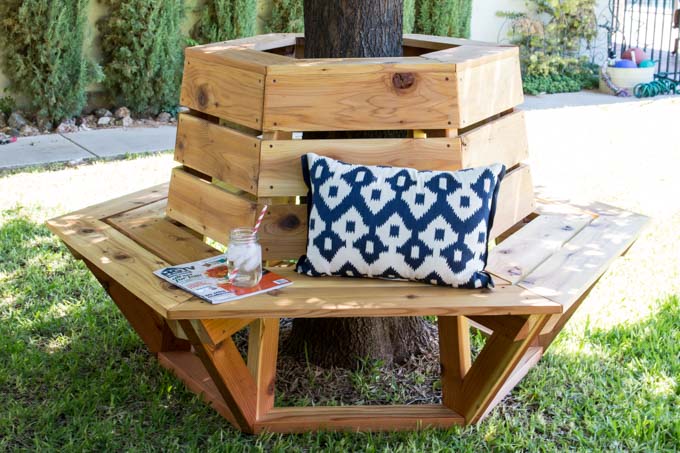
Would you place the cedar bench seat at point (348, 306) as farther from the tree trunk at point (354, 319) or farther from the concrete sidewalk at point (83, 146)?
the concrete sidewalk at point (83, 146)

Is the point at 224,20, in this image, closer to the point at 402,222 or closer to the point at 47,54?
the point at 47,54

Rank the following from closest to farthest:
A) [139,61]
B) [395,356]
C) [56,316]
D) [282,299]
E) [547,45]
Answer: [282,299], [395,356], [56,316], [139,61], [547,45]

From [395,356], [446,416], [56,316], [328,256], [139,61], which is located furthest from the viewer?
[139,61]

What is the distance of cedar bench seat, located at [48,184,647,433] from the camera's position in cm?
253

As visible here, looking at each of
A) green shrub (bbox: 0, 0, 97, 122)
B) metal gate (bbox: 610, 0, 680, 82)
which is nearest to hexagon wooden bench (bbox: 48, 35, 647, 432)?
green shrub (bbox: 0, 0, 97, 122)

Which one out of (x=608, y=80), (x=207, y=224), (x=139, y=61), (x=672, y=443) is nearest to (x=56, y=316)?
(x=207, y=224)

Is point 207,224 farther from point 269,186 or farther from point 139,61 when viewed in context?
point 139,61

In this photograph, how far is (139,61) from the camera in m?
7.87

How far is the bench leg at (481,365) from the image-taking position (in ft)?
8.77

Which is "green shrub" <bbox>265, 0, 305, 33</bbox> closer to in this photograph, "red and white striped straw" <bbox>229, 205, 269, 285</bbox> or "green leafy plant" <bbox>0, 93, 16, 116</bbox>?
"green leafy plant" <bbox>0, 93, 16, 116</bbox>

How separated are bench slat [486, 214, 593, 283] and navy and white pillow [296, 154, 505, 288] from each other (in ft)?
0.58

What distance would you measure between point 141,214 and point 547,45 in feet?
28.2

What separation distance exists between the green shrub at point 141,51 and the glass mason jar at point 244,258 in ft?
18.3

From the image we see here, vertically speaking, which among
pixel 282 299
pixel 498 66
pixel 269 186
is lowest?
pixel 282 299
